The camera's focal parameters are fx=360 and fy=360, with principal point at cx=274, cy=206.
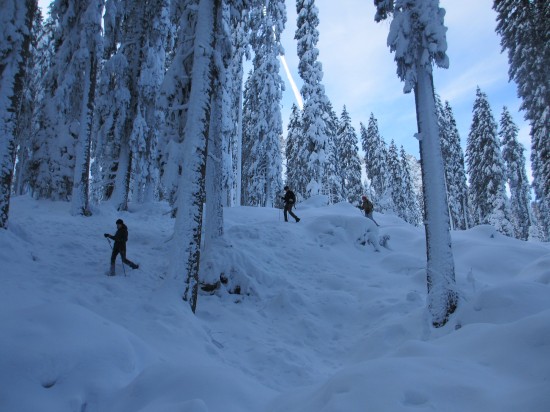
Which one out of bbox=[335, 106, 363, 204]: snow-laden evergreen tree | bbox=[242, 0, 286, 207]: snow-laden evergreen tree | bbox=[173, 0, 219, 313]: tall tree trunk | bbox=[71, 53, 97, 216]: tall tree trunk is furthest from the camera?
bbox=[335, 106, 363, 204]: snow-laden evergreen tree

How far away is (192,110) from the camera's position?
28.6ft

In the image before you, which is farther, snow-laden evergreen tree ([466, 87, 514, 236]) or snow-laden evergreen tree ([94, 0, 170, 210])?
snow-laden evergreen tree ([466, 87, 514, 236])

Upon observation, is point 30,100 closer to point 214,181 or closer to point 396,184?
point 214,181

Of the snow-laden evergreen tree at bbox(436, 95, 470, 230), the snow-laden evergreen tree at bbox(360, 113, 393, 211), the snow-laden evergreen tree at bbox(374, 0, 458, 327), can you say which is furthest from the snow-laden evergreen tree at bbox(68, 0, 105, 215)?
the snow-laden evergreen tree at bbox(436, 95, 470, 230)

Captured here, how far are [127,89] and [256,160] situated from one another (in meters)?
17.5

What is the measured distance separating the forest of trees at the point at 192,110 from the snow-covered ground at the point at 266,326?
1.56 m

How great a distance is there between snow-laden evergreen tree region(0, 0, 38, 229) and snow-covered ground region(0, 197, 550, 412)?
163 centimetres

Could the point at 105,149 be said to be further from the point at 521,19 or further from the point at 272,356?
the point at 521,19

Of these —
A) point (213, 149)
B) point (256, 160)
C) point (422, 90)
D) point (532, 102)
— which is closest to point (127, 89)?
point (213, 149)

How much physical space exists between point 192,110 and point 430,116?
222 inches

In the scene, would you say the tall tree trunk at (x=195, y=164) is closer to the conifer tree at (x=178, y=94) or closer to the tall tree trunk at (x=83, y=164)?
the conifer tree at (x=178, y=94)

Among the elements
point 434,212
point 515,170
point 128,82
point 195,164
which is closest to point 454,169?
point 515,170

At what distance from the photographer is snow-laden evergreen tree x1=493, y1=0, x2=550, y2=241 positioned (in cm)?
1844

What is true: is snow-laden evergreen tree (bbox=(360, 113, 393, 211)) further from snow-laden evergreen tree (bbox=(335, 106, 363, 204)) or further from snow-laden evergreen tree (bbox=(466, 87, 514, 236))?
snow-laden evergreen tree (bbox=(466, 87, 514, 236))
